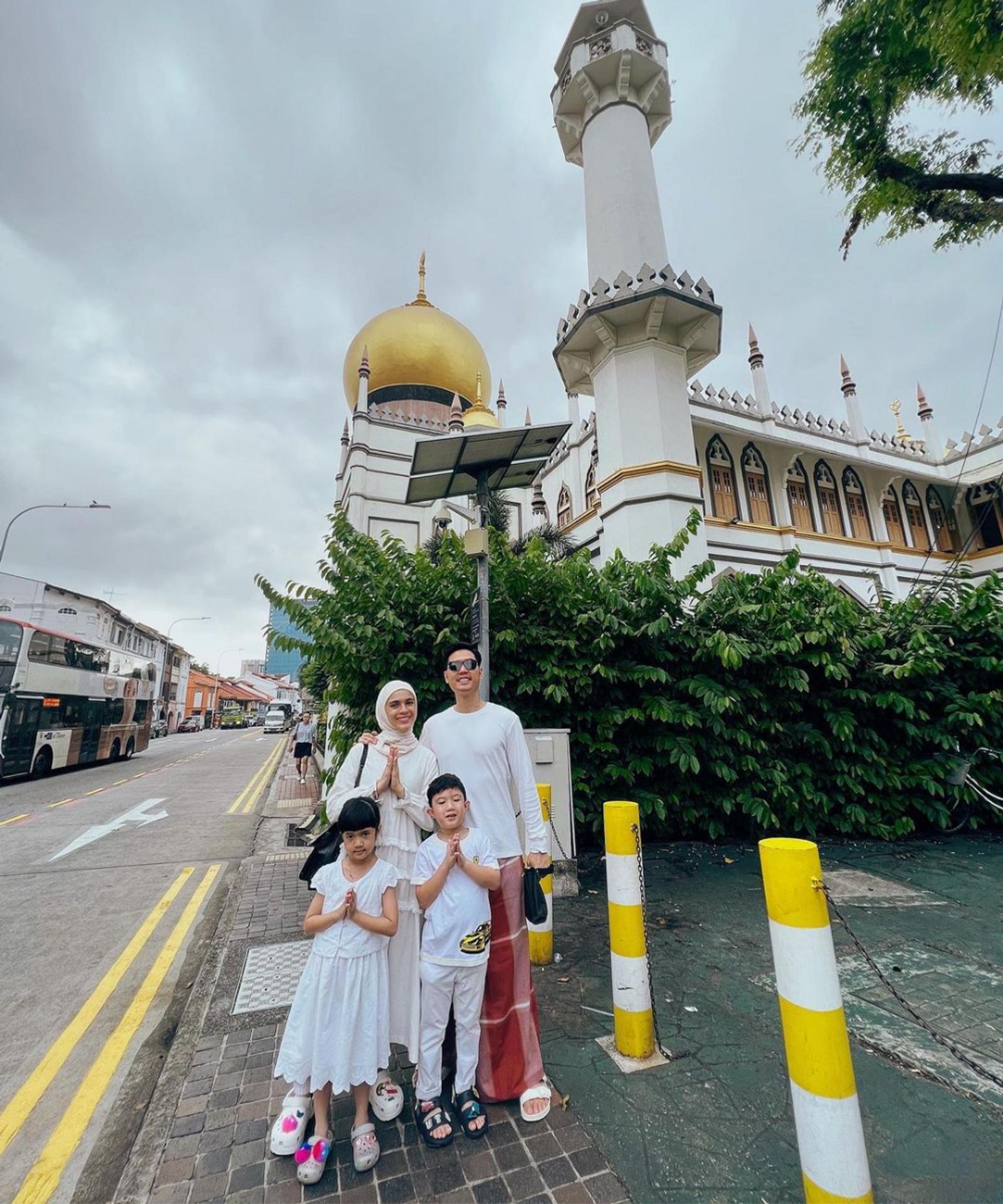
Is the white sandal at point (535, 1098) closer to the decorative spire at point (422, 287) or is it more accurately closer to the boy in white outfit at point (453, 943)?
the boy in white outfit at point (453, 943)

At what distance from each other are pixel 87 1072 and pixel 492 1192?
260cm

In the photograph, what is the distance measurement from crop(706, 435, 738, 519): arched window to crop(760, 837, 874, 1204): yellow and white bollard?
15.8 metres

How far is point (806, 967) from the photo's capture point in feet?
6.06

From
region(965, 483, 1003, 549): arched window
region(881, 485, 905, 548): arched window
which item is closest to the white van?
region(881, 485, 905, 548): arched window

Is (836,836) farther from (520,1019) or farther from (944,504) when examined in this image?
(944,504)

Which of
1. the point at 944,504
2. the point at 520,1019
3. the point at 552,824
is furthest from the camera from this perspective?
the point at 944,504

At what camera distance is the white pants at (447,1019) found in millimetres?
2330

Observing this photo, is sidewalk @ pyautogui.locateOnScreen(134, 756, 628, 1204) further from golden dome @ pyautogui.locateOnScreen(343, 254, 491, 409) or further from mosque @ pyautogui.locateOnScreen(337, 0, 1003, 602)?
golden dome @ pyautogui.locateOnScreen(343, 254, 491, 409)

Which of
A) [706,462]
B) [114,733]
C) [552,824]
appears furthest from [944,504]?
[114,733]

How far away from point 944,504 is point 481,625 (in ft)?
82.8

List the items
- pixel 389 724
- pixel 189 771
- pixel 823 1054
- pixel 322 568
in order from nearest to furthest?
1. pixel 823 1054
2. pixel 389 724
3. pixel 322 568
4. pixel 189 771

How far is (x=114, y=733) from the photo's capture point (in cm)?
2202

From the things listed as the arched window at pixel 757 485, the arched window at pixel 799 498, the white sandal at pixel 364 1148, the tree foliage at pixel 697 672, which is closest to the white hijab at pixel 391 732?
the white sandal at pixel 364 1148

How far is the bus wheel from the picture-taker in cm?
1644
